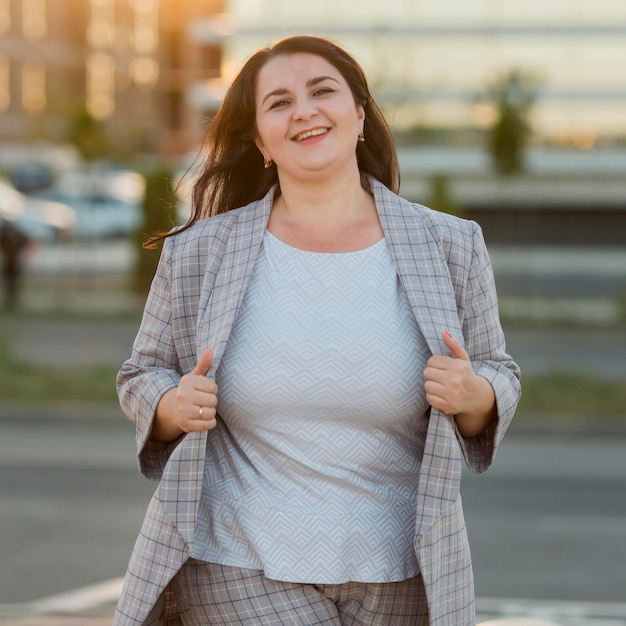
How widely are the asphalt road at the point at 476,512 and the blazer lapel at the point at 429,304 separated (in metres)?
4.42

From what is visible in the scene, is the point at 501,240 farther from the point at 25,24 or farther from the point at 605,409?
the point at 25,24

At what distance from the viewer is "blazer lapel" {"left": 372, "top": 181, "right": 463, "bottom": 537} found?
8.89ft

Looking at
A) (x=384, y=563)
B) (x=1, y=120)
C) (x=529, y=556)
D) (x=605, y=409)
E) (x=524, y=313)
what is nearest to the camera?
(x=384, y=563)

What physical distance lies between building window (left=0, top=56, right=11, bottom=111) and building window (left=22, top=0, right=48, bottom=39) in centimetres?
234

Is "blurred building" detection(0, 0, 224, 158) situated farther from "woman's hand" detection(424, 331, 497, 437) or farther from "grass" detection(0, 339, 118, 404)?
"woman's hand" detection(424, 331, 497, 437)

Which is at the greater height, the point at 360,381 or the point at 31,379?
the point at 360,381

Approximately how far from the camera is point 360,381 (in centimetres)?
274

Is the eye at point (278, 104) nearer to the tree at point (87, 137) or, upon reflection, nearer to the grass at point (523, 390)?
the grass at point (523, 390)

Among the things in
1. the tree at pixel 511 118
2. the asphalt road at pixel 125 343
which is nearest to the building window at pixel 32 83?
the tree at pixel 511 118

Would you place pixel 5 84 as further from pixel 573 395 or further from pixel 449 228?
pixel 449 228

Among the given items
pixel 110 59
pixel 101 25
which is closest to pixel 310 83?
pixel 110 59

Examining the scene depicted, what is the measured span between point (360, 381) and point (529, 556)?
551 cm

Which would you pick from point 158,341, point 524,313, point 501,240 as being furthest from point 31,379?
point 501,240

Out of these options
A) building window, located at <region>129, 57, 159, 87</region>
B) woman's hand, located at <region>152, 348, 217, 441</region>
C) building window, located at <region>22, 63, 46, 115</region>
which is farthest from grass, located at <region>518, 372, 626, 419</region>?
building window, located at <region>129, 57, 159, 87</region>
